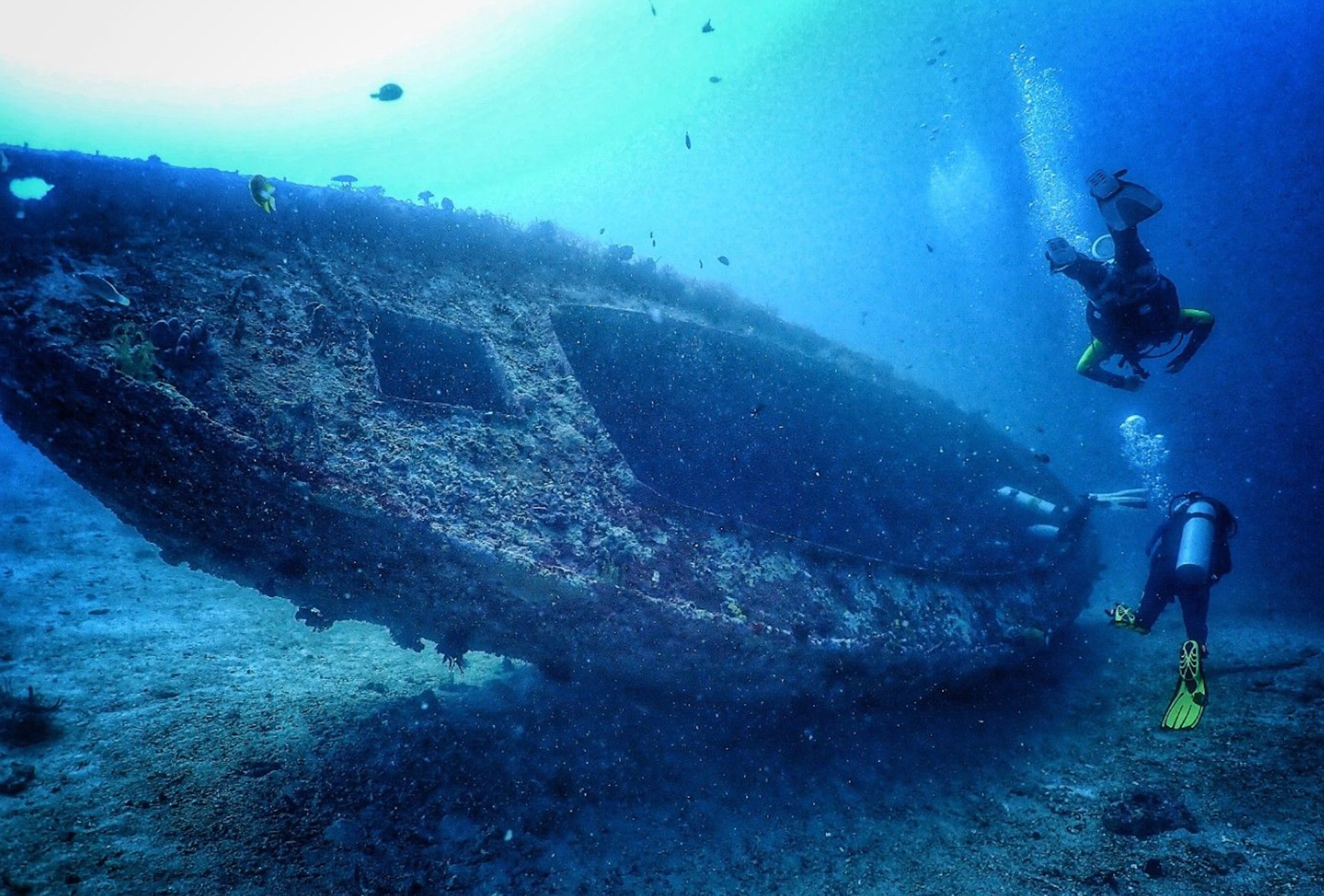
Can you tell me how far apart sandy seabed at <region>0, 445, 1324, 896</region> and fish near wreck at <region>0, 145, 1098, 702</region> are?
2.75 ft

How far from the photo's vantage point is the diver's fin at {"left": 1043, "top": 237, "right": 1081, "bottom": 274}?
615 centimetres

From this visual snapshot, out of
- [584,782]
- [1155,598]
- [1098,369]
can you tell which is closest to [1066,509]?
[1098,369]

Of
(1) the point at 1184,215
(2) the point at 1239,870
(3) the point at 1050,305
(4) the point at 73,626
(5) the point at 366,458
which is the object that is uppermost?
(3) the point at 1050,305

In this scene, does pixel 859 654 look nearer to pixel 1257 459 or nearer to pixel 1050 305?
pixel 1257 459

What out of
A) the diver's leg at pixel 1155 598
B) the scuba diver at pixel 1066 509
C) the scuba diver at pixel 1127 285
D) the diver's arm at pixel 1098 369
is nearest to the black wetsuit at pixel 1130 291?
the scuba diver at pixel 1127 285

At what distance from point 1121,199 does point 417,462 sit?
7985 mm

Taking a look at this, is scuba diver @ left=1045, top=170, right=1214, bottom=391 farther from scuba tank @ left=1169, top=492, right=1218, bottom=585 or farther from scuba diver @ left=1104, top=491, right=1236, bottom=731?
scuba diver @ left=1104, top=491, right=1236, bottom=731

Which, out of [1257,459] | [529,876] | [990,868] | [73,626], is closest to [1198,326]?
[990,868]

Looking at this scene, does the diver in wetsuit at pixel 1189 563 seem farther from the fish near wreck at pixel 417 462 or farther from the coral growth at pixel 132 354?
the coral growth at pixel 132 354

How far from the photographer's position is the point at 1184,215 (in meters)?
43.0

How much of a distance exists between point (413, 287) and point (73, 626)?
5.49 metres

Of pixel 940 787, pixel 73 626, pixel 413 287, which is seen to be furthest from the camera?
pixel 73 626

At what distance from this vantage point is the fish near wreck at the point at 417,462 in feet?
9.56

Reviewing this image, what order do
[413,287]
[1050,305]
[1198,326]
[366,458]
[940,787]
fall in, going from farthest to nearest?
[1050,305], [1198,326], [413,287], [940,787], [366,458]
